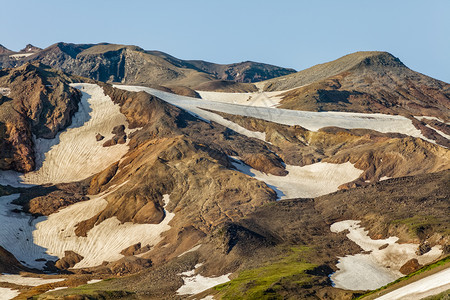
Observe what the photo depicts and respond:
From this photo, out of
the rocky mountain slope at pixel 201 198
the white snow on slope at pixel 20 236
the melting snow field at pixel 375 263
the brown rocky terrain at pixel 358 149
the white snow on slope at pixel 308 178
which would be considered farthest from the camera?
the brown rocky terrain at pixel 358 149

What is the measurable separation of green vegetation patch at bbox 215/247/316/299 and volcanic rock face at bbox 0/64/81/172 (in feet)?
288

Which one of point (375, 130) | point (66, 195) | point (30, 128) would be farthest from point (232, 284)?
point (375, 130)

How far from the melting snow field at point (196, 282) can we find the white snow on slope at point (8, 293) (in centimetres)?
2372

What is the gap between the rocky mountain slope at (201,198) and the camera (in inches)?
3243

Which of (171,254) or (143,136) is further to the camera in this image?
(143,136)

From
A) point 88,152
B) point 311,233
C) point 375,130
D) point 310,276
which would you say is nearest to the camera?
point 310,276

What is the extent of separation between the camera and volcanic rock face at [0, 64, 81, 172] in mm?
152125

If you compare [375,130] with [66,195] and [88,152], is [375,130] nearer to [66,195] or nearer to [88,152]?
[88,152]

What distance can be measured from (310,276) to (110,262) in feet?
141

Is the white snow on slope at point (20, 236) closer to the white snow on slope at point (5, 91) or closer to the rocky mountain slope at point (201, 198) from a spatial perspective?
the rocky mountain slope at point (201, 198)

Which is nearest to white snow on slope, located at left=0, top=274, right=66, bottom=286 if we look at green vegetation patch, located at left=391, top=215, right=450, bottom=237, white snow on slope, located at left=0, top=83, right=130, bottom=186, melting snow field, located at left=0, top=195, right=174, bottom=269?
melting snow field, located at left=0, top=195, right=174, bottom=269

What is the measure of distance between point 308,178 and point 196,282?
214 feet

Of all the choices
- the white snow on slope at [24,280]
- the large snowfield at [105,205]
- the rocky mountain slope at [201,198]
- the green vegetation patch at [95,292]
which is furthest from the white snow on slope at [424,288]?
the white snow on slope at [24,280]

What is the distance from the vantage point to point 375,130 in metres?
185
